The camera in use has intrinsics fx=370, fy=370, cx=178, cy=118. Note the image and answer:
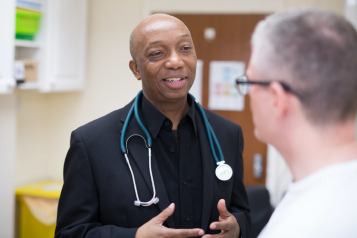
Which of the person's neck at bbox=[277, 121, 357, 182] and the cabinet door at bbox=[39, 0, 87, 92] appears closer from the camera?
the person's neck at bbox=[277, 121, 357, 182]

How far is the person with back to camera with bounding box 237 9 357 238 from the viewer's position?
0.71 metres

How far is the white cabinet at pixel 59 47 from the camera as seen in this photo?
9.69 feet

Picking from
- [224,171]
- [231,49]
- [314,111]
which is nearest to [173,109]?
[224,171]

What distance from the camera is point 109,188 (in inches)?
50.9

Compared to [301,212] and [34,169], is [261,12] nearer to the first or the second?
[34,169]

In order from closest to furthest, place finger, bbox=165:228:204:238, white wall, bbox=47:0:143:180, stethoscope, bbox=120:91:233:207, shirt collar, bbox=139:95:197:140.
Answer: finger, bbox=165:228:204:238, stethoscope, bbox=120:91:233:207, shirt collar, bbox=139:95:197:140, white wall, bbox=47:0:143:180

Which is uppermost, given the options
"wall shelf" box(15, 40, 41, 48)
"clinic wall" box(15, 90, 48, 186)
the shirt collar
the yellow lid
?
"wall shelf" box(15, 40, 41, 48)

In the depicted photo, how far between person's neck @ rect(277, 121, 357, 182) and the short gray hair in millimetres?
22

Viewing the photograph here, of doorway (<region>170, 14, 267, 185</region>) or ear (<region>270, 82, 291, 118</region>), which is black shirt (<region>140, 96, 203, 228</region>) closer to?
Result: ear (<region>270, 82, 291, 118</region>)

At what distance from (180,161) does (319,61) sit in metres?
Answer: 0.73

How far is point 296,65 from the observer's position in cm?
74

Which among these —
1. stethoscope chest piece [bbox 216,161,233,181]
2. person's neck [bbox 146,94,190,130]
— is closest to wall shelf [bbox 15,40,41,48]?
person's neck [bbox 146,94,190,130]

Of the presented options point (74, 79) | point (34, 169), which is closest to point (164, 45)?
point (74, 79)

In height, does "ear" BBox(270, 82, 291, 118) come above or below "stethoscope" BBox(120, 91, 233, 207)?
above
